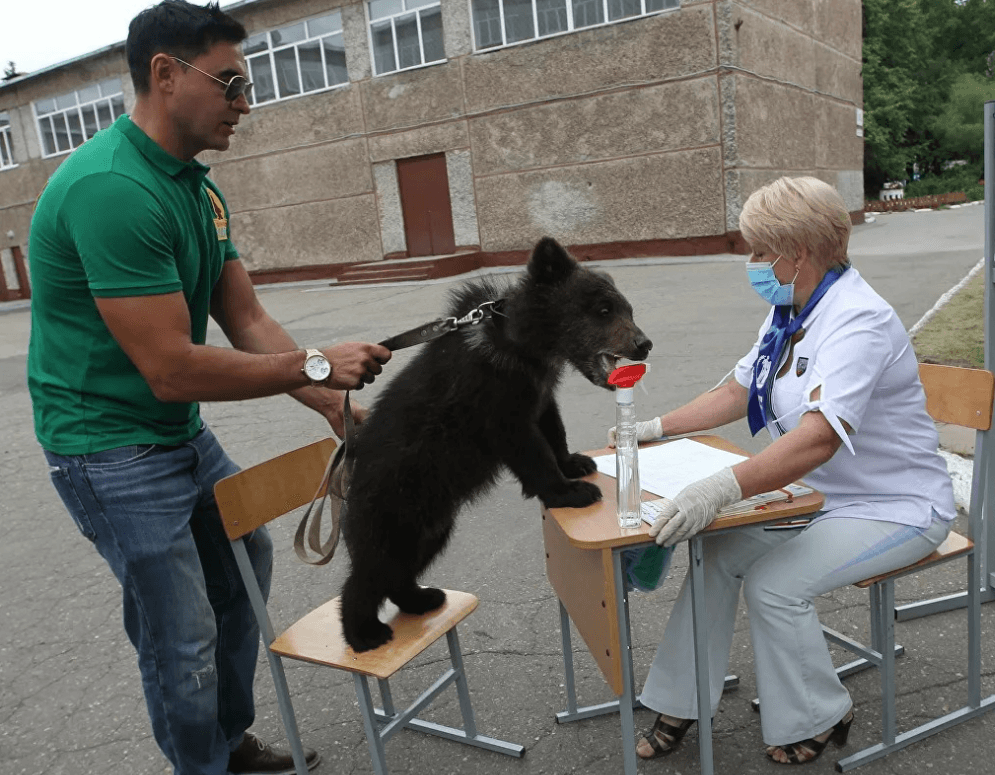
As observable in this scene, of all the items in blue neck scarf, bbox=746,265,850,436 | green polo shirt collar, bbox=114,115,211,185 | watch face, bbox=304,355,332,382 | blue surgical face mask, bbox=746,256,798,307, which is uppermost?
green polo shirt collar, bbox=114,115,211,185

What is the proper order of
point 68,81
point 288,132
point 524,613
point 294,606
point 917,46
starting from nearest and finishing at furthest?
1. point 524,613
2. point 294,606
3. point 288,132
4. point 68,81
5. point 917,46

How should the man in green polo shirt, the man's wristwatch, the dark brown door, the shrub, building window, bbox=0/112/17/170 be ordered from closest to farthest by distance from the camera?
the man in green polo shirt, the man's wristwatch, the dark brown door, building window, bbox=0/112/17/170, the shrub

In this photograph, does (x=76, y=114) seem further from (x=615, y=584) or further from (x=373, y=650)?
(x=615, y=584)

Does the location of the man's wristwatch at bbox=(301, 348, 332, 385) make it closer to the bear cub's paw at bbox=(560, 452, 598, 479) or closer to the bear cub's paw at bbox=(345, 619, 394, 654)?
the bear cub's paw at bbox=(345, 619, 394, 654)

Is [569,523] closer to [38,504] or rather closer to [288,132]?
[38,504]

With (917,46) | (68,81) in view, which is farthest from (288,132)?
(917,46)

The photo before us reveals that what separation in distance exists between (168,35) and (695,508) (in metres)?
1.95

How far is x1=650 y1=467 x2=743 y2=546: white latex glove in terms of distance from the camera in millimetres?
2100

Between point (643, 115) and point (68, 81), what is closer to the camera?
point (643, 115)

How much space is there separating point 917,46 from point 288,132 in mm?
32787

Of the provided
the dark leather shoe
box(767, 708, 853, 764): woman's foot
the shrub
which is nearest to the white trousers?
box(767, 708, 853, 764): woman's foot

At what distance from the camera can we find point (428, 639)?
2.43m

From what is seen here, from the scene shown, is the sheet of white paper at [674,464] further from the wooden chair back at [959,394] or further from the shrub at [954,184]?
the shrub at [954,184]

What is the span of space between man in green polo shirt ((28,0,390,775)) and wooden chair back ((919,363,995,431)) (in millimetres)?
1958
